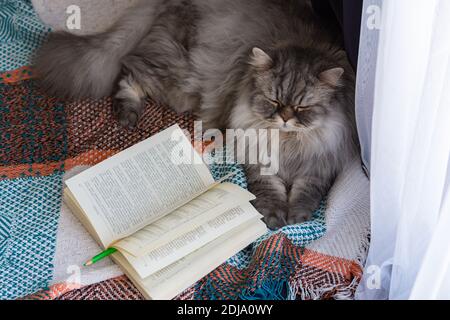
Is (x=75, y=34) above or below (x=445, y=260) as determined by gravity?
above

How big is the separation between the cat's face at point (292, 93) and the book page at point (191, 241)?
27 centimetres

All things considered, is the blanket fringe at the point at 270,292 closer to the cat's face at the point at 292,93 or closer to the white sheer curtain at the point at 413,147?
the white sheer curtain at the point at 413,147

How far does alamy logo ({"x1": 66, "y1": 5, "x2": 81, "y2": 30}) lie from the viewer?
6.38 feet

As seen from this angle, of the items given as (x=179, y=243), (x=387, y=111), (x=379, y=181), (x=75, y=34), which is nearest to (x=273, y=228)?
(x=179, y=243)

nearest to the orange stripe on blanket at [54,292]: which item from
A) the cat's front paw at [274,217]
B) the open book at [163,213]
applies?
the open book at [163,213]

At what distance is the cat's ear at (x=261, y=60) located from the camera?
148 centimetres

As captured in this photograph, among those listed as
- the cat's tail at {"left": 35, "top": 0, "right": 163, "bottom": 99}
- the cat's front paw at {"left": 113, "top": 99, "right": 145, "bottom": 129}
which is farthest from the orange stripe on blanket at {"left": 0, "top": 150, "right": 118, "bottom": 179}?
the cat's tail at {"left": 35, "top": 0, "right": 163, "bottom": 99}

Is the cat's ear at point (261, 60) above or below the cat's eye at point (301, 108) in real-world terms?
above

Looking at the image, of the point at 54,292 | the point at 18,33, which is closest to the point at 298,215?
the point at 54,292

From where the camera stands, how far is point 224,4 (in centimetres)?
173

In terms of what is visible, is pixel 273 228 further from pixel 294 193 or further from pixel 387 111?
pixel 387 111
